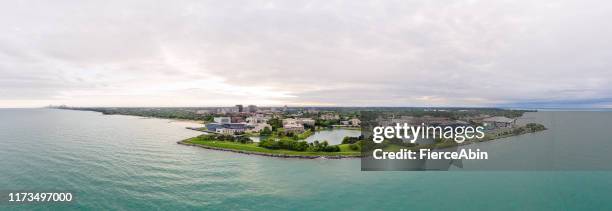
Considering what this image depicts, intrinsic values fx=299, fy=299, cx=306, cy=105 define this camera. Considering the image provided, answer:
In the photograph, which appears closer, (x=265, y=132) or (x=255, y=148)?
(x=255, y=148)

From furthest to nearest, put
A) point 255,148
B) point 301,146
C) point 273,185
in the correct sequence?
point 255,148 < point 301,146 < point 273,185

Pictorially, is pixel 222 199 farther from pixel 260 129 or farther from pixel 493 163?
pixel 260 129

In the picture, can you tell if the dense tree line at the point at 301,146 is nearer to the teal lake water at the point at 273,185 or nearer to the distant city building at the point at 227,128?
the teal lake water at the point at 273,185

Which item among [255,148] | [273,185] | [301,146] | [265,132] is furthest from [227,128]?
[273,185]

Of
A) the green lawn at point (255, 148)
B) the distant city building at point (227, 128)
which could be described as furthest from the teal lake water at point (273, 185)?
the distant city building at point (227, 128)

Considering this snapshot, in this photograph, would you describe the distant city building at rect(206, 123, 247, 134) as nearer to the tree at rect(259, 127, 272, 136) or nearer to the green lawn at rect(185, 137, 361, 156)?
the tree at rect(259, 127, 272, 136)

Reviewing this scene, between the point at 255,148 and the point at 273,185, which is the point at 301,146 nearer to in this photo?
the point at 255,148

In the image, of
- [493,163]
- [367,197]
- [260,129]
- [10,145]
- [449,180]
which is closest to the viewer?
[367,197]

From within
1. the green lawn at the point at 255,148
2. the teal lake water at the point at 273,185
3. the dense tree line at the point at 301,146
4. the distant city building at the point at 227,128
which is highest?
the distant city building at the point at 227,128

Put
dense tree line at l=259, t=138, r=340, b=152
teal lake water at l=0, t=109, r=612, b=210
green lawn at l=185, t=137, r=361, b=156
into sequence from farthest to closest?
dense tree line at l=259, t=138, r=340, b=152 → green lawn at l=185, t=137, r=361, b=156 → teal lake water at l=0, t=109, r=612, b=210

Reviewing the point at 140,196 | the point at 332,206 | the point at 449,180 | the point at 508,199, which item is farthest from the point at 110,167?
the point at 508,199

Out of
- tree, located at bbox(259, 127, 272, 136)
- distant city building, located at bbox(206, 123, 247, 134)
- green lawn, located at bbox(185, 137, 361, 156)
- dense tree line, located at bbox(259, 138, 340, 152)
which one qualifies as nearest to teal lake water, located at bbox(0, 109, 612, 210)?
green lawn, located at bbox(185, 137, 361, 156)
